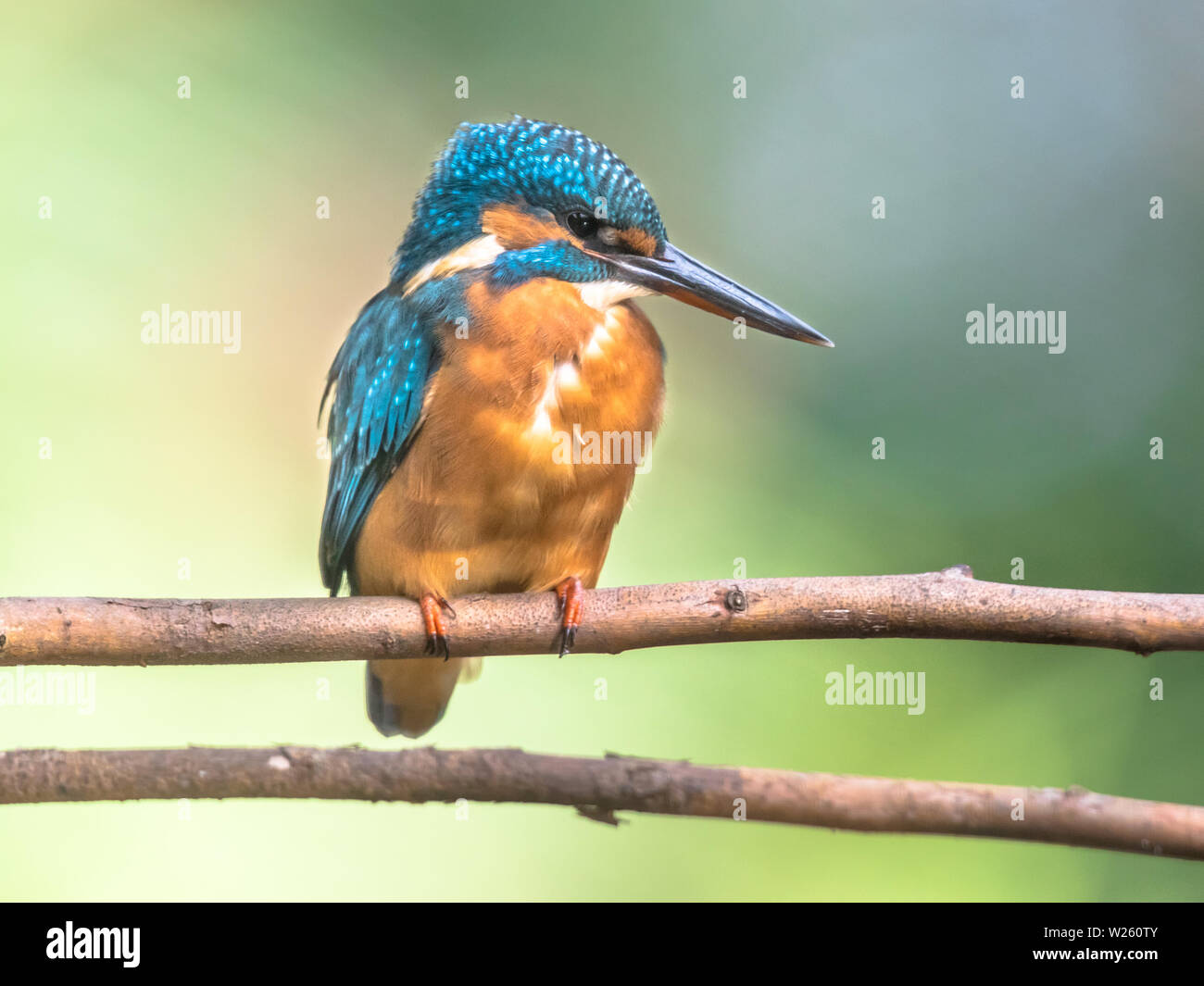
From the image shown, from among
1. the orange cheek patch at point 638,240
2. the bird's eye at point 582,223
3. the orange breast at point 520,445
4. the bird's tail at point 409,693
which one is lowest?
the bird's tail at point 409,693

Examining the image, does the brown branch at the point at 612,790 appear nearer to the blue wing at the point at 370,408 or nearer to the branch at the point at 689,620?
the branch at the point at 689,620

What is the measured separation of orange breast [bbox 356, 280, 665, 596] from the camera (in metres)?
1.82

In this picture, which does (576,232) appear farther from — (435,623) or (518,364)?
(435,623)

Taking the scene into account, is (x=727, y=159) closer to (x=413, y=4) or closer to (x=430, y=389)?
(x=413, y=4)

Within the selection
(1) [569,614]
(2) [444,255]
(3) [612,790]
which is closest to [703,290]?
(2) [444,255]

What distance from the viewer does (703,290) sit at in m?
1.84

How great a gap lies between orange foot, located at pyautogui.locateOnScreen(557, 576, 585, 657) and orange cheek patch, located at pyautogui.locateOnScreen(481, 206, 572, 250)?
0.59 meters

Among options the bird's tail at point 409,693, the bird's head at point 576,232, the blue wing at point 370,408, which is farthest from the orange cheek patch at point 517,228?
the bird's tail at point 409,693

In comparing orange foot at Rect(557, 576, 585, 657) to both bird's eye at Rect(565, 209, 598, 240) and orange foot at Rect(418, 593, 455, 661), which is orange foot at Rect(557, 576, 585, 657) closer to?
orange foot at Rect(418, 593, 455, 661)

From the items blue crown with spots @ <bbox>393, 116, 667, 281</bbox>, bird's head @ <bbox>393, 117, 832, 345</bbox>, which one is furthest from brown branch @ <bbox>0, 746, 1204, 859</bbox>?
blue crown with spots @ <bbox>393, 116, 667, 281</bbox>

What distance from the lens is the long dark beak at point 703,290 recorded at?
6.06 ft

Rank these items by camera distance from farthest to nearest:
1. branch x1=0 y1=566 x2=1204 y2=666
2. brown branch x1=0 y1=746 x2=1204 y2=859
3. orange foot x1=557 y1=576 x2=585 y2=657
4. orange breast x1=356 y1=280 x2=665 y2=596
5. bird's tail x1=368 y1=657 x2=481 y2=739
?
1. bird's tail x1=368 y1=657 x2=481 y2=739
2. orange breast x1=356 y1=280 x2=665 y2=596
3. orange foot x1=557 y1=576 x2=585 y2=657
4. branch x1=0 y1=566 x2=1204 y2=666
5. brown branch x1=0 y1=746 x2=1204 y2=859

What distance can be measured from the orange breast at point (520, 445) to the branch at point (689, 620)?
34 centimetres

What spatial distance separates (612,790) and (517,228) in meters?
1.02
